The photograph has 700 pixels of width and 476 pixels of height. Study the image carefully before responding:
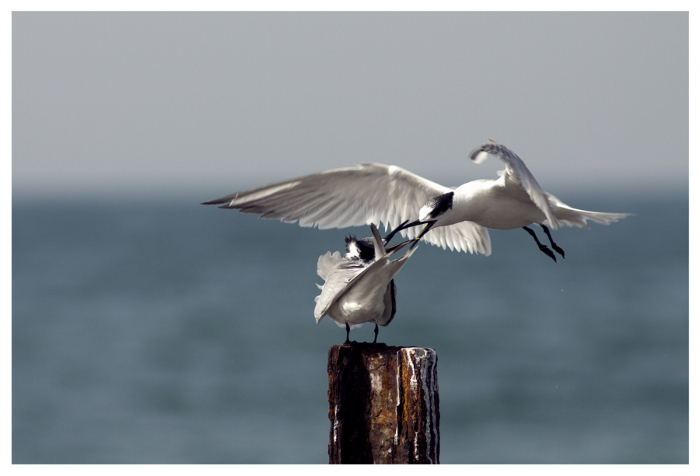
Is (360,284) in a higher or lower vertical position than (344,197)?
lower

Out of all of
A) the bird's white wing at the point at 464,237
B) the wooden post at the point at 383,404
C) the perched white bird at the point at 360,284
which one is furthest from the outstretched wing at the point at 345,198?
the wooden post at the point at 383,404

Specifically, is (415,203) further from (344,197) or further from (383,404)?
(383,404)

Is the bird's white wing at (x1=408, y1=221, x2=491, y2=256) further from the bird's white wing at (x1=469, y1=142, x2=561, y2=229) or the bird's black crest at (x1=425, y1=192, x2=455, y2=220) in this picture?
the bird's white wing at (x1=469, y1=142, x2=561, y2=229)

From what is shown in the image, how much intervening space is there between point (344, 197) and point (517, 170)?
5.62 ft

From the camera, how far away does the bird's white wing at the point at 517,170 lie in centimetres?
535

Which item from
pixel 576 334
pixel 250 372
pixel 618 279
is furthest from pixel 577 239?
pixel 250 372

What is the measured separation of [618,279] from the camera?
49.3 metres

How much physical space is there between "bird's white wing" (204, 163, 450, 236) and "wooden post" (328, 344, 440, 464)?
1.75m

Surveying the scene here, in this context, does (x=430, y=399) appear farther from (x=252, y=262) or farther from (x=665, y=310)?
(x=252, y=262)

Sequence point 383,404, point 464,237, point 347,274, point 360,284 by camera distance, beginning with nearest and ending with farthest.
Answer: point 383,404, point 360,284, point 347,274, point 464,237

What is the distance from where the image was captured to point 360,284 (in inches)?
210

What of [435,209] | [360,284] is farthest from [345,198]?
[360,284]

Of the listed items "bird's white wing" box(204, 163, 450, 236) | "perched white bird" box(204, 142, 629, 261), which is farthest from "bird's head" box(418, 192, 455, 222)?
"bird's white wing" box(204, 163, 450, 236)

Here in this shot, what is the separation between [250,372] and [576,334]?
16258 millimetres
